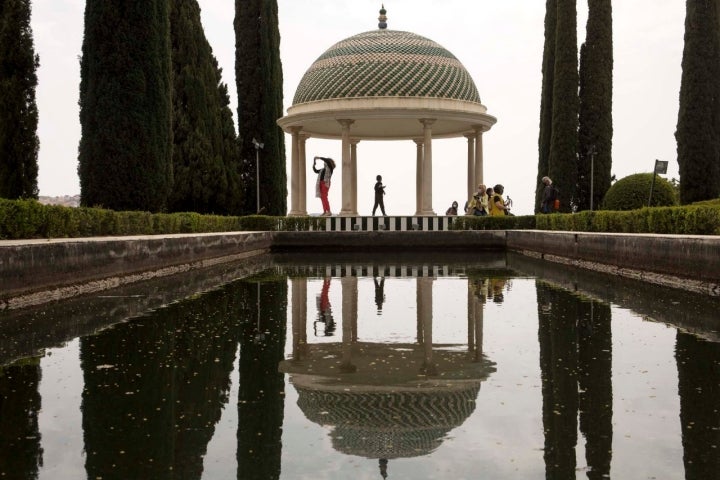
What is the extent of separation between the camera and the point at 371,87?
33906 mm

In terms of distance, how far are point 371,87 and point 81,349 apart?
94.4ft

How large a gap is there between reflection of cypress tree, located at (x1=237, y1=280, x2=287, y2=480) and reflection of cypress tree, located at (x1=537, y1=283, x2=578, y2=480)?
3.53 feet

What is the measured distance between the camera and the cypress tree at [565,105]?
99.7 feet

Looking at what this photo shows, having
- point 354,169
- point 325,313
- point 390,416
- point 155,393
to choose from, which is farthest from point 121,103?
point 354,169

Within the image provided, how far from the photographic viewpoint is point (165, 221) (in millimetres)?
18406

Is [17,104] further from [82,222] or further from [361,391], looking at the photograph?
[361,391]

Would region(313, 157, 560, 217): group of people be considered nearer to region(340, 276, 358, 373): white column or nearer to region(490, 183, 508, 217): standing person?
region(490, 183, 508, 217): standing person

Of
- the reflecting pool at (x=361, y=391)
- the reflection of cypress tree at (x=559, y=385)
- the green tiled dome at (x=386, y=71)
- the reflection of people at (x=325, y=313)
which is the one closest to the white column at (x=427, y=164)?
the green tiled dome at (x=386, y=71)

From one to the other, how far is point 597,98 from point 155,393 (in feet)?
94.0

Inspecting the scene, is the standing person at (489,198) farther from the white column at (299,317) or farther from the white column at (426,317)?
the white column at (299,317)

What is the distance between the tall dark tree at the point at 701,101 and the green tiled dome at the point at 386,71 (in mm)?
12447

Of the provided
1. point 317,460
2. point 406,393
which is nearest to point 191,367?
point 406,393

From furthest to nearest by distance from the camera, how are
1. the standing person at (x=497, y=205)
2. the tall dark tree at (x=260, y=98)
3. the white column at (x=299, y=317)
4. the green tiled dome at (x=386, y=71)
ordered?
the green tiled dome at (x=386, y=71), the tall dark tree at (x=260, y=98), the standing person at (x=497, y=205), the white column at (x=299, y=317)

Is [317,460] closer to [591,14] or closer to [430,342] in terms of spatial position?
[430,342]
